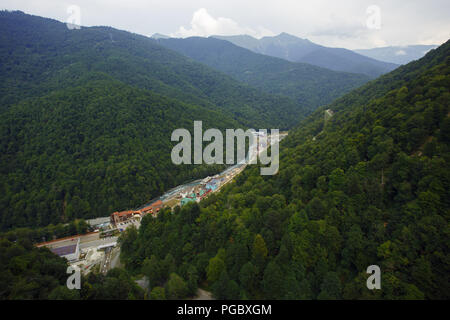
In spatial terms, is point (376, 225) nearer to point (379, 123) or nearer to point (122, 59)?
point (379, 123)

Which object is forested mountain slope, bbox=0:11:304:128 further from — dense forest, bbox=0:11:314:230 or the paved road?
the paved road

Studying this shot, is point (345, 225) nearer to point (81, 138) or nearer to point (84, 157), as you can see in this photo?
point (84, 157)


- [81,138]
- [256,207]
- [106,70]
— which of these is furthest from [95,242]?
[106,70]

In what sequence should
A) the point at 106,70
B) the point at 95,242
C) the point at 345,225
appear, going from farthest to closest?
the point at 106,70, the point at 95,242, the point at 345,225

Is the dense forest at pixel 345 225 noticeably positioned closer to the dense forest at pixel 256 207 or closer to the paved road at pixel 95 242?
the dense forest at pixel 256 207

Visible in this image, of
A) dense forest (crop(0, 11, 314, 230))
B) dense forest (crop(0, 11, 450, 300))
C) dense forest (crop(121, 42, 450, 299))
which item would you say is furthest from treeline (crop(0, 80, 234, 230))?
dense forest (crop(121, 42, 450, 299))
